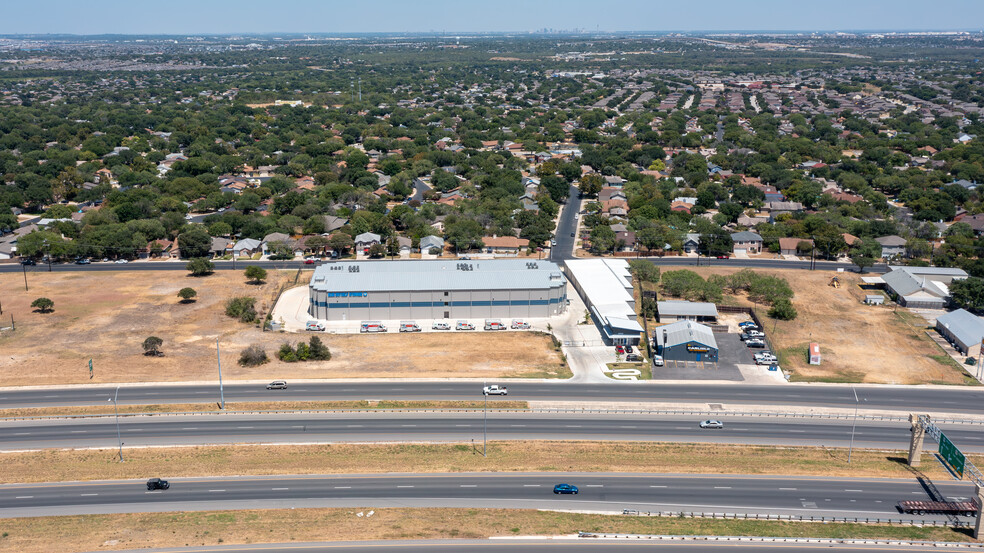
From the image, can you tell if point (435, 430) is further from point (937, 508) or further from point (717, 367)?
point (937, 508)

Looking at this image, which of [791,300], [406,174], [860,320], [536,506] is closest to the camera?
[536,506]

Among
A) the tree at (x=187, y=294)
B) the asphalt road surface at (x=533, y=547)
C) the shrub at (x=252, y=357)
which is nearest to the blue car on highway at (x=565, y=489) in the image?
the asphalt road surface at (x=533, y=547)

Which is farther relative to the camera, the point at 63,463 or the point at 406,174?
the point at 406,174

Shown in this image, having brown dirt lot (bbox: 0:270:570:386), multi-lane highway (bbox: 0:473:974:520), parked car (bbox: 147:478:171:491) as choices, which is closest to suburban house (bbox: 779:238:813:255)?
brown dirt lot (bbox: 0:270:570:386)

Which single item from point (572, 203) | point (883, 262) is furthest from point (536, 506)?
point (572, 203)

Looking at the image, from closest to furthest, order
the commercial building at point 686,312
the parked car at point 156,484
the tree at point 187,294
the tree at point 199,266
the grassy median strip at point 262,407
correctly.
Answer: the parked car at point 156,484 < the grassy median strip at point 262,407 < the commercial building at point 686,312 < the tree at point 187,294 < the tree at point 199,266

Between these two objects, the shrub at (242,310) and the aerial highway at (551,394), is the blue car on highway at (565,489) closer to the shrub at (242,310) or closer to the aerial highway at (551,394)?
the aerial highway at (551,394)

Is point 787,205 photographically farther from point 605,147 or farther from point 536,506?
point 536,506
